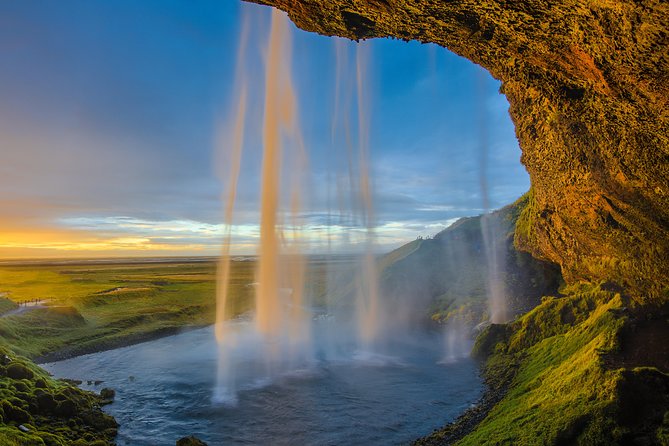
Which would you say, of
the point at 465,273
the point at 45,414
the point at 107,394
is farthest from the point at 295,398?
the point at 465,273

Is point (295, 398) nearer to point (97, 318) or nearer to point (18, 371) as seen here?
point (18, 371)

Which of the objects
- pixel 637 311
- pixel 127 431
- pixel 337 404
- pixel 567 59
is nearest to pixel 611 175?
pixel 567 59

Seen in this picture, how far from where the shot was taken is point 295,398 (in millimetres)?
26422

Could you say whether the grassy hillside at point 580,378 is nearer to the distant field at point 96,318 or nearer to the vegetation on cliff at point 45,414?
the vegetation on cliff at point 45,414

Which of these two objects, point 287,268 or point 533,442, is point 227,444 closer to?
point 533,442

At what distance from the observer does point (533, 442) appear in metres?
15.0

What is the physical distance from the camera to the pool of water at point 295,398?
2167 cm

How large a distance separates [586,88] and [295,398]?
2459 cm

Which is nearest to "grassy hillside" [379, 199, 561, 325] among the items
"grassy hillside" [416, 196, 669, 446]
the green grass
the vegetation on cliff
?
the green grass

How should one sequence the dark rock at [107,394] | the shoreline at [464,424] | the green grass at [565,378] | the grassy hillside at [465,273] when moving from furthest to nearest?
the grassy hillside at [465,273]
the dark rock at [107,394]
the shoreline at [464,424]
the green grass at [565,378]

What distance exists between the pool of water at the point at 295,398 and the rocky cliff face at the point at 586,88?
1397cm

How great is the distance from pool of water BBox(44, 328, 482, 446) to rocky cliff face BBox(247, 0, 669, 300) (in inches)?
550

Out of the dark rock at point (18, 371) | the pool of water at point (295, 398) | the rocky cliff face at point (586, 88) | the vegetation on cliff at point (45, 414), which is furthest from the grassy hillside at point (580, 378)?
the dark rock at point (18, 371)

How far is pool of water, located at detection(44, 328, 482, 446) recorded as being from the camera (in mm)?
21672
